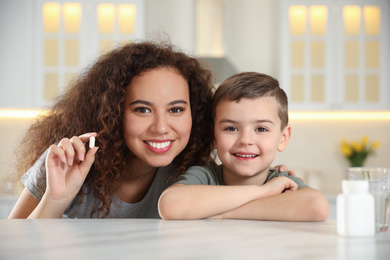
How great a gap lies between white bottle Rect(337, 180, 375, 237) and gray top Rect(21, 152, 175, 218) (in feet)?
2.57

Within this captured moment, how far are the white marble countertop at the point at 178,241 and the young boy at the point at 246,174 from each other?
0.07 meters

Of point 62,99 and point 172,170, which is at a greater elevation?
point 62,99

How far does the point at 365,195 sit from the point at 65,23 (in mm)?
2830

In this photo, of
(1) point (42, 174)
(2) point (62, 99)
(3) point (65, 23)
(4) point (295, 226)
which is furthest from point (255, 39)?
(4) point (295, 226)

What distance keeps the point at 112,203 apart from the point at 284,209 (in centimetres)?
64

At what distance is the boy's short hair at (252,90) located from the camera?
1309 mm

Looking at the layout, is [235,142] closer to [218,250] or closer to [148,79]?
[148,79]

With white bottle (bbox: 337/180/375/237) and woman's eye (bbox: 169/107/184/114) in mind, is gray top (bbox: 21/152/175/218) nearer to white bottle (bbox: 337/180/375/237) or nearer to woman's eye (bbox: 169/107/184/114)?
woman's eye (bbox: 169/107/184/114)

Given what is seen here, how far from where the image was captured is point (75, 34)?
10.6 feet

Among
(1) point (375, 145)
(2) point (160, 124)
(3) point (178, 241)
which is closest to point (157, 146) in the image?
(2) point (160, 124)

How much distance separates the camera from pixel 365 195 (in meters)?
0.80

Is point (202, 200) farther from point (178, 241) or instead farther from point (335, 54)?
point (335, 54)

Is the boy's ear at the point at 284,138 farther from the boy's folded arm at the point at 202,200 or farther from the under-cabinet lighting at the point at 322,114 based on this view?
the under-cabinet lighting at the point at 322,114

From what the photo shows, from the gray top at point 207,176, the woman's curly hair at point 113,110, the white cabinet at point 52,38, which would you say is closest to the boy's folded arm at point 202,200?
the gray top at point 207,176
